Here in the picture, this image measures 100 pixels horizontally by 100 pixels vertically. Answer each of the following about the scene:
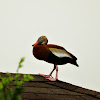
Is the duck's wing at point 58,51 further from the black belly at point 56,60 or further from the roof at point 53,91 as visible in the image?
the roof at point 53,91

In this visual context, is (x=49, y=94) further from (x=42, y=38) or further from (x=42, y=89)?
(x=42, y=38)

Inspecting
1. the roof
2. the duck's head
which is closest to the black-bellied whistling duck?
the duck's head

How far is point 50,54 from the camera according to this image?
3016 mm

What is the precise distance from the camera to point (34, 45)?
3.12 m

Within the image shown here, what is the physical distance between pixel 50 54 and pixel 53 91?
663 millimetres

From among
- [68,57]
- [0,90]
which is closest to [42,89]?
[68,57]

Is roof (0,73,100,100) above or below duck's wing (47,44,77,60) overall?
below

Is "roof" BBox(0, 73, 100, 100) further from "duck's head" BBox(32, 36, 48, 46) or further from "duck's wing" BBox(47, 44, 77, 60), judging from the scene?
"duck's head" BBox(32, 36, 48, 46)

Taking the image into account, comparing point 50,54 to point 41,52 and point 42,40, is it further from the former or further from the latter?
point 42,40

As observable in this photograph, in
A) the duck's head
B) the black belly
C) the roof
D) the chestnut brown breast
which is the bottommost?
the roof

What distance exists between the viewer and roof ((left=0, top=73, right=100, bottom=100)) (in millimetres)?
2205

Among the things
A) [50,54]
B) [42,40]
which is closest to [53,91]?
[50,54]

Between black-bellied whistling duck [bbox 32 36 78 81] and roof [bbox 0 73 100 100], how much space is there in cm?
20

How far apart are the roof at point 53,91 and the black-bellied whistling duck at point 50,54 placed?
20cm
